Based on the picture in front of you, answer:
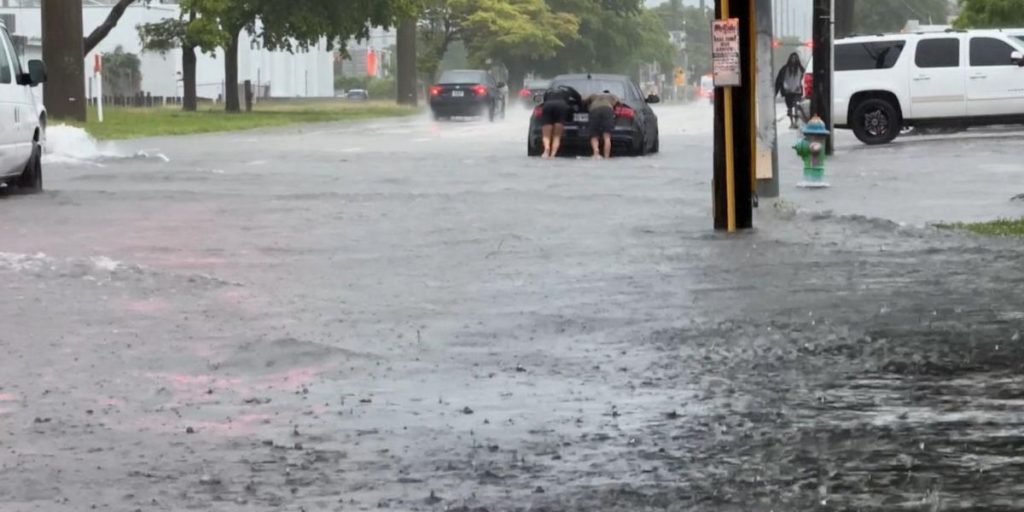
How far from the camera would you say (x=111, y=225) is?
1792 cm

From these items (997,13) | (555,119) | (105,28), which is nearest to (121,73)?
(105,28)

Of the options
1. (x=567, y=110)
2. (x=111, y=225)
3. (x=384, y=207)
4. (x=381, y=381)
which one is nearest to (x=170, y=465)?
(x=381, y=381)

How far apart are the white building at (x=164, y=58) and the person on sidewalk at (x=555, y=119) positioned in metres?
65.1

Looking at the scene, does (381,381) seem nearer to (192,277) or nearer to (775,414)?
(775,414)

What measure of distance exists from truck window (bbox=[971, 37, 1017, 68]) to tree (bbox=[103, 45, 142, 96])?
68.0 meters

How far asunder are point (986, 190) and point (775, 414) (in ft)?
49.8

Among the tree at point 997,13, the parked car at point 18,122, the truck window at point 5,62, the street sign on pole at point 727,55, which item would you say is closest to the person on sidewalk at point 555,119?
the parked car at point 18,122

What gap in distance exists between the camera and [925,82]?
36469 mm

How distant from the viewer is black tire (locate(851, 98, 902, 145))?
36688mm

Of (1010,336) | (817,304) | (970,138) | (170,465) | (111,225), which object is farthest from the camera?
(970,138)

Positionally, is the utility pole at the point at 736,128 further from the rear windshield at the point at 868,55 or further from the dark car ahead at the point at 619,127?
the rear windshield at the point at 868,55

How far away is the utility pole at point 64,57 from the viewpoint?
46656 mm

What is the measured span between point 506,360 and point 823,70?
2341 centimetres

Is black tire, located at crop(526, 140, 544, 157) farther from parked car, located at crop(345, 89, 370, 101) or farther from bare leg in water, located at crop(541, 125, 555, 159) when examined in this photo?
parked car, located at crop(345, 89, 370, 101)
